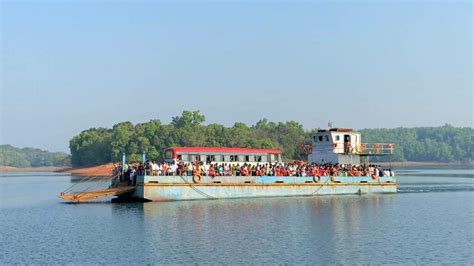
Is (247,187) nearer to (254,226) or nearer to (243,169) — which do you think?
(243,169)

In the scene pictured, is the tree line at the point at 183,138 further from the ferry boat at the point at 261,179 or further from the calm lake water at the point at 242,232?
the calm lake water at the point at 242,232

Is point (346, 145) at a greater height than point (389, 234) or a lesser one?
greater

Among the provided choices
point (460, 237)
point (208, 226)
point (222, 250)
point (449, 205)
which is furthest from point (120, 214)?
point (449, 205)

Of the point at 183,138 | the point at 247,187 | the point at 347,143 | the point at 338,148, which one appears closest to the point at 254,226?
the point at 247,187

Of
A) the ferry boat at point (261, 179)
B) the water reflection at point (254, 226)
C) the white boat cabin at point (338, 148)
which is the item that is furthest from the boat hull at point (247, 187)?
the white boat cabin at point (338, 148)

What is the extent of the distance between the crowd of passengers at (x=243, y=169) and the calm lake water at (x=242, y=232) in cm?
261

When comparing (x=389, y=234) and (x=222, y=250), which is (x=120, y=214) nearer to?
(x=222, y=250)

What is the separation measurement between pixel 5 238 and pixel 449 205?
3649 cm

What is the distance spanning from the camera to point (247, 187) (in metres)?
56.2

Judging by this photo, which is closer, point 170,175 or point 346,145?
point 170,175

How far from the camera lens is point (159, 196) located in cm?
5234

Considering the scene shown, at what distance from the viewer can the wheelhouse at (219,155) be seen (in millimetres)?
56781

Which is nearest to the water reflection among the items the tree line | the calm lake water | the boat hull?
the calm lake water

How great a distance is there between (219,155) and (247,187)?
173 inches
